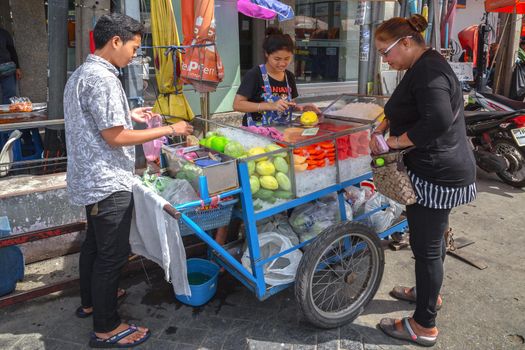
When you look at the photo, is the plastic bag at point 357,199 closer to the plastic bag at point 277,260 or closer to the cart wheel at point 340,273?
the cart wheel at point 340,273

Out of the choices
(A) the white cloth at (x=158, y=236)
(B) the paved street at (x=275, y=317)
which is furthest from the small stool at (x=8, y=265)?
(A) the white cloth at (x=158, y=236)

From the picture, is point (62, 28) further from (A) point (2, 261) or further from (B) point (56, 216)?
(A) point (2, 261)

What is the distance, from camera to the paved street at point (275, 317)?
250cm

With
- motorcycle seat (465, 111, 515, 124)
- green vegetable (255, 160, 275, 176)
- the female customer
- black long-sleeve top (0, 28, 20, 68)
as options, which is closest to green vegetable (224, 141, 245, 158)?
green vegetable (255, 160, 275, 176)

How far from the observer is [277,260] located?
8.74ft

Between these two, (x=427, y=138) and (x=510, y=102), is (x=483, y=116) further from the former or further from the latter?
(x=427, y=138)

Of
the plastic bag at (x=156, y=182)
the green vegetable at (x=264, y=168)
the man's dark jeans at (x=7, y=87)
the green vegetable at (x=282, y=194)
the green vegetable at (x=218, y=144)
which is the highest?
the man's dark jeans at (x=7, y=87)

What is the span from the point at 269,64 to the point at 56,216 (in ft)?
7.24

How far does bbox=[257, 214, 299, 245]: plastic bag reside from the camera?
2725mm

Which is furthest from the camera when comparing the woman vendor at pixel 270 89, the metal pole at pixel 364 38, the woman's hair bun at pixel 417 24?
the metal pole at pixel 364 38

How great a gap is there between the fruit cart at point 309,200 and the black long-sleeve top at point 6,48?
4.62 meters

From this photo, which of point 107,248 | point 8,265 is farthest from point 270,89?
point 8,265

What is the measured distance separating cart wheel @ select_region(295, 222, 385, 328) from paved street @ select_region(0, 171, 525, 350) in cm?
13

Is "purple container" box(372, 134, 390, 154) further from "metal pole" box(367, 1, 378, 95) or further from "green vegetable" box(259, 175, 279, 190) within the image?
"metal pole" box(367, 1, 378, 95)
